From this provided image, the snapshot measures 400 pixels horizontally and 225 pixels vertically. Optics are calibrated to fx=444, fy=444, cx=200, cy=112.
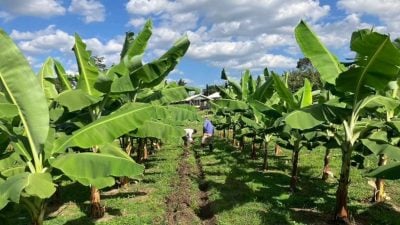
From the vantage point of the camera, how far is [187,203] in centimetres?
1116

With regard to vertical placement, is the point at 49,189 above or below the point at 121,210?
above

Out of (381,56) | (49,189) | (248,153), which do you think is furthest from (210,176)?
(49,189)

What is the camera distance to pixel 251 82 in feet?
60.8

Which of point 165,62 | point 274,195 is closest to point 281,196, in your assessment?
point 274,195

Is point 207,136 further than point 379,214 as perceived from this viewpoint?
Yes

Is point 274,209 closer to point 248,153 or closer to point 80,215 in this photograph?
point 80,215

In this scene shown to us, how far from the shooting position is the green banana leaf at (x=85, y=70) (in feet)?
28.5

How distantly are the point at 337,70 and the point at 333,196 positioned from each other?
4764 mm

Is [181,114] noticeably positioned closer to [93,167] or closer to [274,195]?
[274,195]

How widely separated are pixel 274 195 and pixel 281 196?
0.22m

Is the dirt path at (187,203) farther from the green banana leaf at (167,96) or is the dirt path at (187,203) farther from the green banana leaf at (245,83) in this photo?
the green banana leaf at (245,83)

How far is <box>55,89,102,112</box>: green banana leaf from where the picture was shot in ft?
26.1

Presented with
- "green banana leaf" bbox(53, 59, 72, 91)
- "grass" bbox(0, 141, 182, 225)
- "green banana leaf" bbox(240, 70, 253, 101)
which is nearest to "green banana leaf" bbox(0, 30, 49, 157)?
"grass" bbox(0, 141, 182, 225)

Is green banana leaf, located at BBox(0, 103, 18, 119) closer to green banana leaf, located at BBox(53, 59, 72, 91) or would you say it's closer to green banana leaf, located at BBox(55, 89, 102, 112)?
green banana leaf, located at BBox(55, 89, 102, 112)
